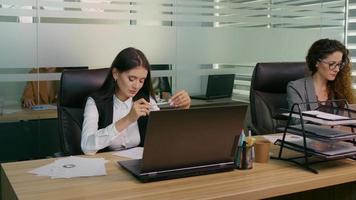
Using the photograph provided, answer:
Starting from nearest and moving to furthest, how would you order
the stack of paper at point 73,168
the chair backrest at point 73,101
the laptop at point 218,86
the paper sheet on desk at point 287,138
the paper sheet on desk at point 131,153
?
the stack of paper at point 73,168 < the paper sheet on desk at point 131,153 < the paper sheet on desk at point 287,138 < the chair backrest at point 73,101 < the laptop at point 218,86

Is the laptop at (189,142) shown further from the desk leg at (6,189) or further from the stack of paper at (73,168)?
the desk leg at (6,189)

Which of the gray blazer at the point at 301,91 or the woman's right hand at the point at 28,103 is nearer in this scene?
the gray blazer at the point at 301,91

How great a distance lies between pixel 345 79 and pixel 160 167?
5.54ft

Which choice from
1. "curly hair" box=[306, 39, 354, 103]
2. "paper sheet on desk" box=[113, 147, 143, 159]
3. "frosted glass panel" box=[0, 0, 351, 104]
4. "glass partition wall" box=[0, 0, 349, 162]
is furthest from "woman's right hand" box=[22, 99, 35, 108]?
"curly hair" box=[306, 39, 354, 103]

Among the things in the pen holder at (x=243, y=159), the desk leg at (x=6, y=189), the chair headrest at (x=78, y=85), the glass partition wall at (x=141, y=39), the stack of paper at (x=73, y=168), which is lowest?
the desk leg at (x=6, y=189)

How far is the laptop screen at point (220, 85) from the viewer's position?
3394mm

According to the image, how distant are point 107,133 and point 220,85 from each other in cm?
169

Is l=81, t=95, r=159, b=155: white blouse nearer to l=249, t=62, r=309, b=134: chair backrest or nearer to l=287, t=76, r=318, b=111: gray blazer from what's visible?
l=249, t=62, r=309, b=134: chair backrest

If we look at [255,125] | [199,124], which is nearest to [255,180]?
[199,124]

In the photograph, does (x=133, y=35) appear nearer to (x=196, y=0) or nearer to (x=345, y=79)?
Result: (x=196, y=0)

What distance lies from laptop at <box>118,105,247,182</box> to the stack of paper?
11 centimetres

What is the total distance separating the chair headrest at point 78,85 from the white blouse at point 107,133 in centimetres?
12

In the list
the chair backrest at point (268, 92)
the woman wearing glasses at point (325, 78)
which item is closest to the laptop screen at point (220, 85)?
the chair backrest at point (268, 92)

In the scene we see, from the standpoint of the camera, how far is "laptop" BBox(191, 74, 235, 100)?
11.1 feet
